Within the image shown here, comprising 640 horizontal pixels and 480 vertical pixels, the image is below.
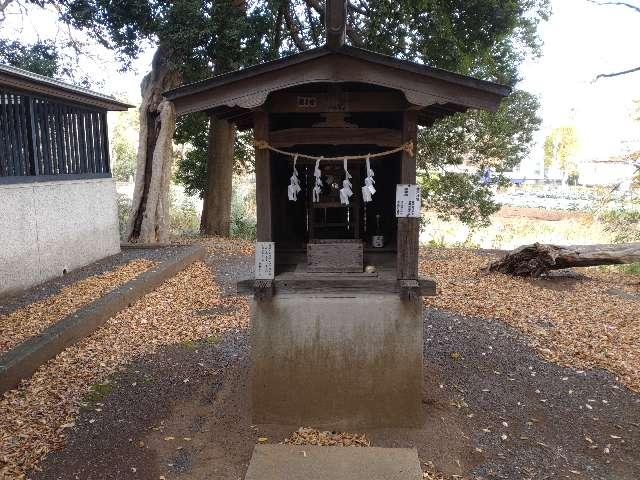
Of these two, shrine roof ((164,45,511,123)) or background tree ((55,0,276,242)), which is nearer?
shrine roof ((164,45,511,123))

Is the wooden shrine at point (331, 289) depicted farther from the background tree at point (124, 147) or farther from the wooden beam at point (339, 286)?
the background tree at point (124, 147)

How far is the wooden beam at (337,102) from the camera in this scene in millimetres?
4074

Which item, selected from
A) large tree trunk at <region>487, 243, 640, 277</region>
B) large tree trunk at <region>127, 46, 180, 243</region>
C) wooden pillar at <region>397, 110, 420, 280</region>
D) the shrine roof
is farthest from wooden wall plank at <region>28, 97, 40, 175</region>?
large tree trunk at <region>487, 243, 640, 277</region>

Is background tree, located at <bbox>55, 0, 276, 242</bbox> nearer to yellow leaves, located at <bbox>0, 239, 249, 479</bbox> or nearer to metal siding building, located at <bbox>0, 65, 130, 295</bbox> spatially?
metal siding building, located at <bbox>0, 65, 130, 295</bbox>

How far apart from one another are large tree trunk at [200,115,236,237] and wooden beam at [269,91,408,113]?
35.3ft

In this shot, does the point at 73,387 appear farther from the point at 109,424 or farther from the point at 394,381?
the point at 394,381

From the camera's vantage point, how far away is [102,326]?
6.80 m

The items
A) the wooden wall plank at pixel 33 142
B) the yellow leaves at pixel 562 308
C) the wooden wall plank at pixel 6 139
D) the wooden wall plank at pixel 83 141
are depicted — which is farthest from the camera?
the wooden wall plank at pixel 83 141

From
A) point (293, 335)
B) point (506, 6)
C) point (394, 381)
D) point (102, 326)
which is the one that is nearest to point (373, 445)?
point (394, 381)

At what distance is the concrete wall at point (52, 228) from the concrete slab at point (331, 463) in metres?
6.15

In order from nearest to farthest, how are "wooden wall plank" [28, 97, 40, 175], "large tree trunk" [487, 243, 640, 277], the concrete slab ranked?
the concrete slab < "wooden wall plank" [28, 97, 40, 175] < "large tree trunk" [487, 243, 640, 277]

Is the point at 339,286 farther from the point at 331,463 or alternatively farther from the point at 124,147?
the point at 124,147

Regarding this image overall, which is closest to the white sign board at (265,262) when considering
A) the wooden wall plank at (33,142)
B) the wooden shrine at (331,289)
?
the wooden shrine at (331,289)

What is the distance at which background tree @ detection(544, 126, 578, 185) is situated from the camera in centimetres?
4262
